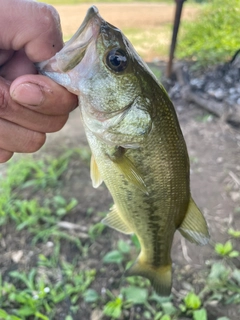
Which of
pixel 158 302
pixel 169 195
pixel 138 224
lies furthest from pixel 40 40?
pixel 158 302

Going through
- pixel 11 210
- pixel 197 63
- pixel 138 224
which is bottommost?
pixel 197 63

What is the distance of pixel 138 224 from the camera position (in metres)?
1.72

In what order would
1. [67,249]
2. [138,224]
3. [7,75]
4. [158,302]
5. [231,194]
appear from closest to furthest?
[7,75] < [138,224] < [158,302] < [67,249] < [231,194]

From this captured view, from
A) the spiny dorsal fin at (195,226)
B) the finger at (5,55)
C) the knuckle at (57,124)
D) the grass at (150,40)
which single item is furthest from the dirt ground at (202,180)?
the grass at (150,40)

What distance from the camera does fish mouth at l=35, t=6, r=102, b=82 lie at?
47.9 inches

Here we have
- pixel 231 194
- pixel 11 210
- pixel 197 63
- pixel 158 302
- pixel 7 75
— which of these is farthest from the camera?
pixel 197 63

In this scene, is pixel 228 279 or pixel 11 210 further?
pixel 11 210

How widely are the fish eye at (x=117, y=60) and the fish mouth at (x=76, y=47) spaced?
0.08 meters

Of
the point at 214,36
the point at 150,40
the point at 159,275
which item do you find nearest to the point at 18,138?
the point at 159,275

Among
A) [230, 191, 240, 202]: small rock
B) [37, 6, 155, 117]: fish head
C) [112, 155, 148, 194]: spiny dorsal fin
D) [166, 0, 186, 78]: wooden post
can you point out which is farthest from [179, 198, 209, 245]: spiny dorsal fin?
[166, 0, 186, 78]: wooden post

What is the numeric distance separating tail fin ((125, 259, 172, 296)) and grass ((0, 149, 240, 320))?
39cm

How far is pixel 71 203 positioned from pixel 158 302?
1167mm

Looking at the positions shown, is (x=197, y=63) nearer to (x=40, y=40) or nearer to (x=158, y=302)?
(x=158, y=302)

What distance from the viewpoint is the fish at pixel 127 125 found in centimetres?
126
